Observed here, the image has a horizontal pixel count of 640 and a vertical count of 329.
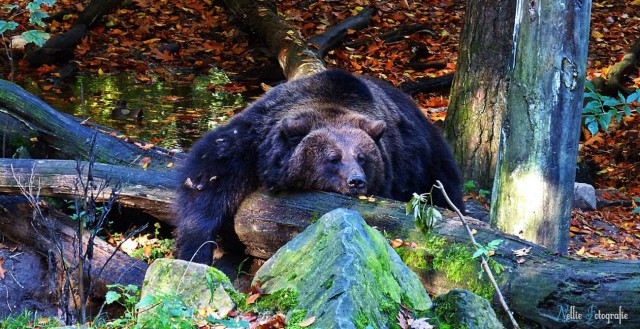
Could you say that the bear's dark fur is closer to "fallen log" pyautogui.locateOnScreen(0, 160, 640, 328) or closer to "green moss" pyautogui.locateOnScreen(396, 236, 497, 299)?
"fallen log" pyautogui.locateOnScreen(0, 160, 640, 328)

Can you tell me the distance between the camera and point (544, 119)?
20.2ft

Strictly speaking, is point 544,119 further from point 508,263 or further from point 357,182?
point 357,182

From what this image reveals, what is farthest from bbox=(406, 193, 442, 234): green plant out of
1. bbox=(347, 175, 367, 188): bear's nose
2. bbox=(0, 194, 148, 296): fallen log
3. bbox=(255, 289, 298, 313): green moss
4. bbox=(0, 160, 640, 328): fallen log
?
bbox=(0, 194, 148, 296): fallen log

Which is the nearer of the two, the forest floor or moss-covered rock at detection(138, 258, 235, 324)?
moss-covered rock at detection(138, 258, 235, 324)

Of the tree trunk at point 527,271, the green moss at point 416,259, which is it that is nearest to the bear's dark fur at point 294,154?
the tree trunk at point 527,271

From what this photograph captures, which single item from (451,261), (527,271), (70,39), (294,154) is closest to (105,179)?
(294,154)

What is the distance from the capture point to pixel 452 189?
8570 mm

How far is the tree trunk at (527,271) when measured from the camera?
4848 millimetres

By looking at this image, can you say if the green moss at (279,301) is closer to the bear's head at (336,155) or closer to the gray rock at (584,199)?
the bear's head at (336,155)

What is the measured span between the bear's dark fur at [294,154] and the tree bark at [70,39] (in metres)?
7.29

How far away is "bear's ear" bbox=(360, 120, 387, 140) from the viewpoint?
7.41 meters

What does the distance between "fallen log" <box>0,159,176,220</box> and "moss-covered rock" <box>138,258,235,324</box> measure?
3051 millimetres

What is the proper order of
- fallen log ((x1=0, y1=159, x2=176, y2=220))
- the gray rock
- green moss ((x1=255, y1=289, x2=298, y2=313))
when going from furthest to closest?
1. the gray rock
2. fallen log ((x1=0, y1=159, x2=176, y2=220))
3. green moss ((x1=255, y1=289, x2=298, y2=313))

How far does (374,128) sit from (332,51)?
23.9 ft
